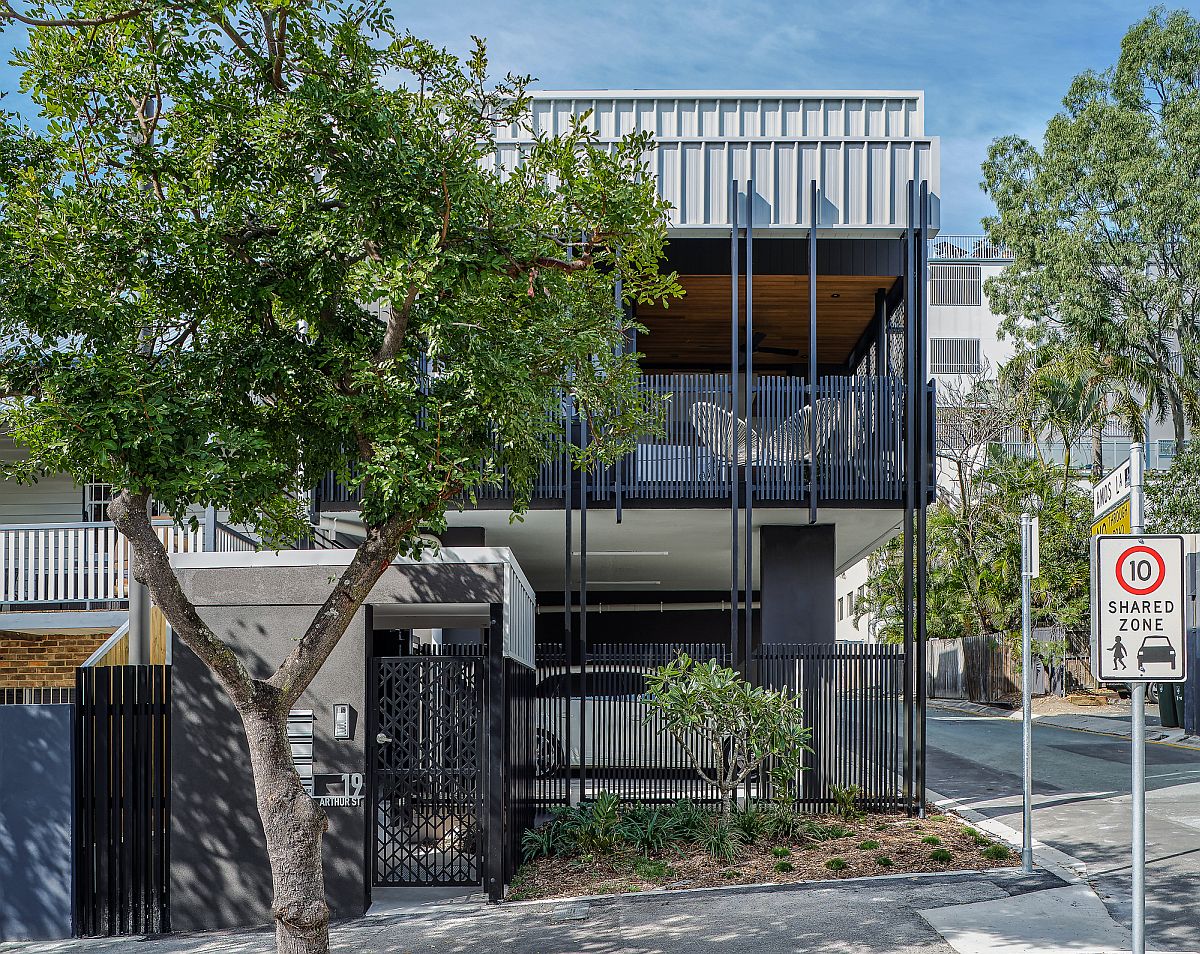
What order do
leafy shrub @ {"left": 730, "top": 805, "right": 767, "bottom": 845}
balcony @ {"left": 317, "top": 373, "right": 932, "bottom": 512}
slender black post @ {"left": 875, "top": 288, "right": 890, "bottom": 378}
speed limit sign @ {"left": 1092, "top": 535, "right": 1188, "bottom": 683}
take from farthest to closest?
slender black post @ {"left": 875, "top": 288, "right": 890, "bottom": 378}
balcony @ {"left": 317, "top": 373, "right": 932, "bottom": 512}
leafy shrub @ {"left": 730, "top": 805, "right": 767, "bottom": 845}
speed limit sign @ {"left": 1092, "top": 535, "right": 1188, "bottom": 683}

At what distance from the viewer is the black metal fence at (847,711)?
13.8 metres

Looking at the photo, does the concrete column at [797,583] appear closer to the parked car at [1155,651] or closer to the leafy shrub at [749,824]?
the leafy shrub at [749,824]

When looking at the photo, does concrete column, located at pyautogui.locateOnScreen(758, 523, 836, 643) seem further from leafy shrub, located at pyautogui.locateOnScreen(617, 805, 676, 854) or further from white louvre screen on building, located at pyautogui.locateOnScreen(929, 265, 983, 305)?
white louvre screen on building, located at pyautogui.locateOnScreen(929, 265, 983, 305)

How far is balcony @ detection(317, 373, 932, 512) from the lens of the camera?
48.2ft

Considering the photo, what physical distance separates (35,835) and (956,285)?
51.0 meters

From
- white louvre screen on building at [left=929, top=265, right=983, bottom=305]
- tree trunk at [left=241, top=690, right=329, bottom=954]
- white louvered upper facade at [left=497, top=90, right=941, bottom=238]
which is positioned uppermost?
white louvre screen on building at [left=929, top=265, right=983, bottom=305]

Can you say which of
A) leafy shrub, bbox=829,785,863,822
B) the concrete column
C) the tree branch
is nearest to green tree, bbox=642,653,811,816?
leafy shrub, bbox=829,785,863,822

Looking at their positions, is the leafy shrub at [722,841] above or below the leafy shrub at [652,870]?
above

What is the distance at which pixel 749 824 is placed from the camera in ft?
40.1

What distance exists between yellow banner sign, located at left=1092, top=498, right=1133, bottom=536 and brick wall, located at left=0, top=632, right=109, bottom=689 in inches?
564

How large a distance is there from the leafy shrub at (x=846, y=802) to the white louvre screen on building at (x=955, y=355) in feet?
141

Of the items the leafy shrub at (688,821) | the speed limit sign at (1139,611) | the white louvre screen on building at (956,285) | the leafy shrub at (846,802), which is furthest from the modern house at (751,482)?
the white louvre screen on building at (956,285)

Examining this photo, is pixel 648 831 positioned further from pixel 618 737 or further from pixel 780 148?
pixel 780 148

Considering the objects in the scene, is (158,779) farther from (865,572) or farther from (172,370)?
(865,572)
